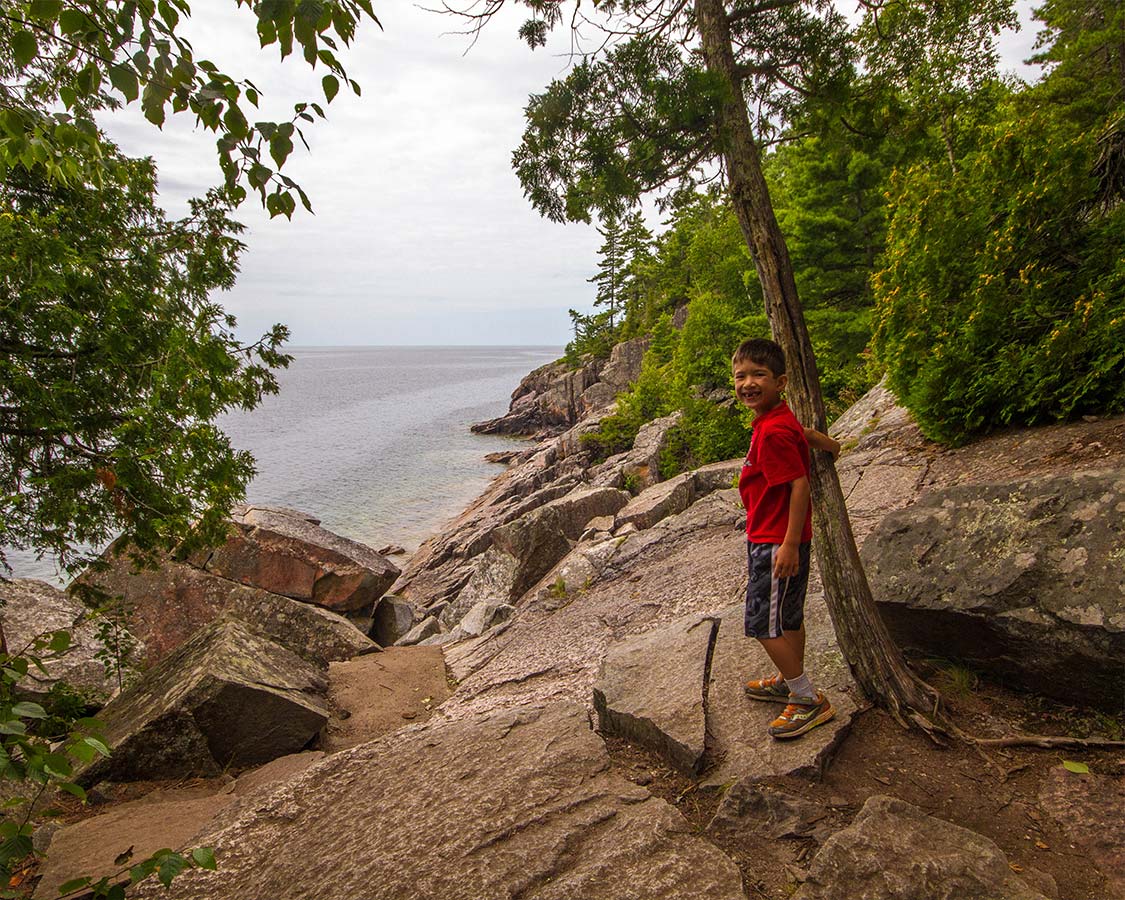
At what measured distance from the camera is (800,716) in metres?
3.90

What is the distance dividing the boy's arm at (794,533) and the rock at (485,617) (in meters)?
7.37

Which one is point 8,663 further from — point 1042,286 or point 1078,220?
point 1078,220

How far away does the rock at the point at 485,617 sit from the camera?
35.1 feet

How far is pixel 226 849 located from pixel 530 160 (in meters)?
4.83

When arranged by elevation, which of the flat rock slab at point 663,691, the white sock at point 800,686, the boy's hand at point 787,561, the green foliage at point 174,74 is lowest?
the flat rock slab at point 663,691

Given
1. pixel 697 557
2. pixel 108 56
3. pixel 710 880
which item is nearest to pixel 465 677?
pixel 697 557

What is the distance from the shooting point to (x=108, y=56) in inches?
67.1

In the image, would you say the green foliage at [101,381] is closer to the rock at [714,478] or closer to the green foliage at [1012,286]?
the rock at [714,478]

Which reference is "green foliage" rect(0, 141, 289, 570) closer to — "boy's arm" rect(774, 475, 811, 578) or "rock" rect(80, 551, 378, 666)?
"rock" rect(80, 551, 378, 666)

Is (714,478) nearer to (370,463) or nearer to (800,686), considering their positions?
(800,686)

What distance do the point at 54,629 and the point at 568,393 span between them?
4616cm

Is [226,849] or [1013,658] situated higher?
[1013,658]

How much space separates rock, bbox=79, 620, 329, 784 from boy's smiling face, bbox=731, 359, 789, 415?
5.37m

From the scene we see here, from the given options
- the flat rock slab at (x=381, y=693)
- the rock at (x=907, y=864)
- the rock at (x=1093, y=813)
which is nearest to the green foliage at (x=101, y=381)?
the flat rock slab at (x=381, y=693)
